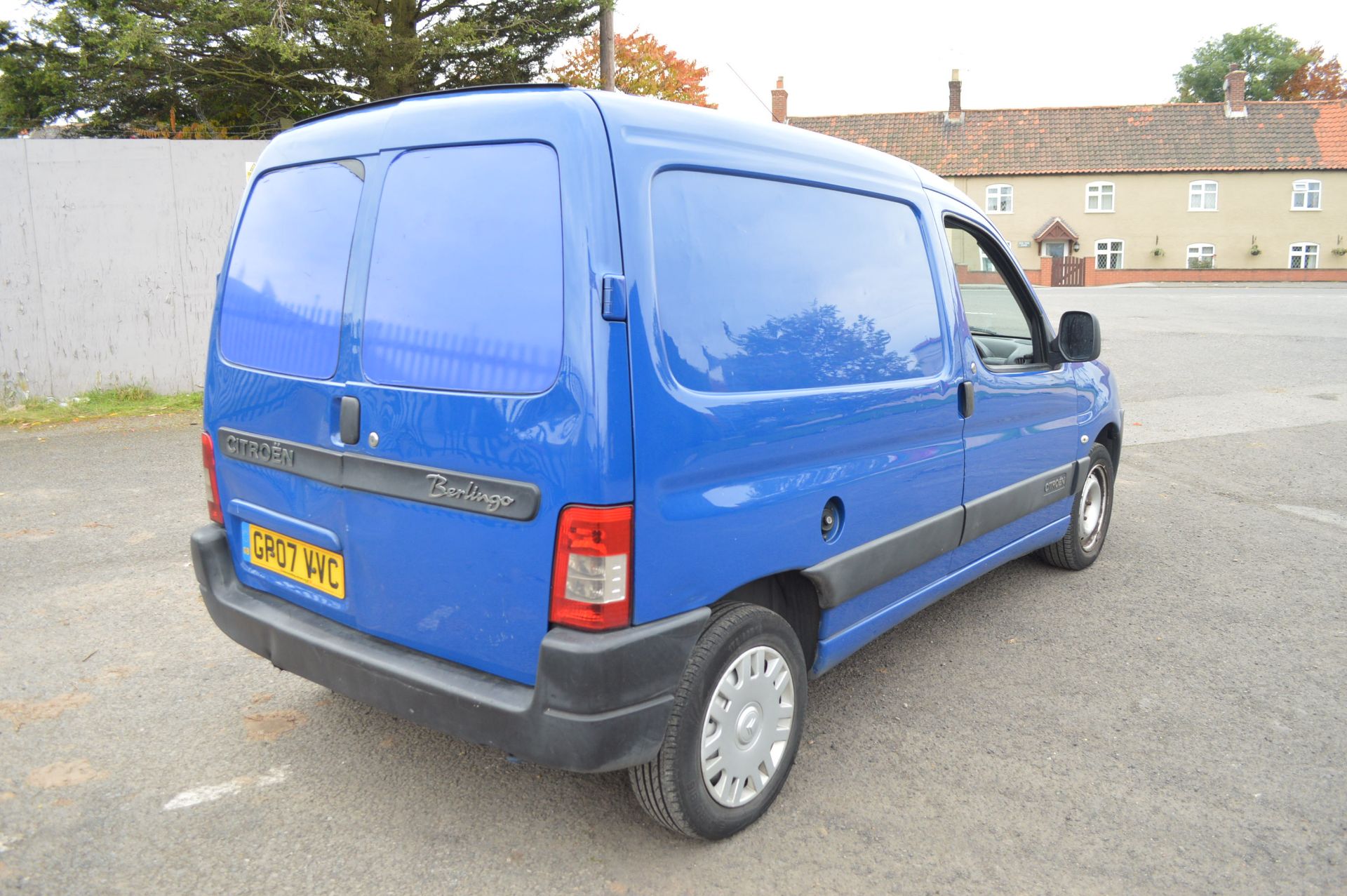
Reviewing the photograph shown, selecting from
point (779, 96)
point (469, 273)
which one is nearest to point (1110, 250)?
point (779, 96)

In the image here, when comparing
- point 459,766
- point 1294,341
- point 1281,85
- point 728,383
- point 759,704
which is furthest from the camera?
point 1281,85

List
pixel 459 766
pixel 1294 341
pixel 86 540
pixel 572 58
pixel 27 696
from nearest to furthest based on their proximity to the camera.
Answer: pixel 459 766 < pixel 27 696 < pixel 86 540 < pixel 1294 341 < pixel 572 58

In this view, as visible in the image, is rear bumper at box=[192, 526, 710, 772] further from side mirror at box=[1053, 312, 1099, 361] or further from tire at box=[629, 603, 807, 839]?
side mirror at box=[1053, 312, 1099, 361]

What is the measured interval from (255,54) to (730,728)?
574 inches

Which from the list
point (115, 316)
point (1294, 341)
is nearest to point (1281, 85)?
point (1294, 341)

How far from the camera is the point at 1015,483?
13.8ft

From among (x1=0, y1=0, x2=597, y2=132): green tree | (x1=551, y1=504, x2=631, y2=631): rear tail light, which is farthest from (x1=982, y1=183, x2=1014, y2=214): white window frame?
(x1=551, y1=504, x2=631, y2=631): rear tail light

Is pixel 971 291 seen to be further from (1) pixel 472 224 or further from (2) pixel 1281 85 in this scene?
(2) pixel 1281 85

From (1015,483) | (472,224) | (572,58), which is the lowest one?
(1015,483)

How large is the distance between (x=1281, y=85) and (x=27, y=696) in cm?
7997

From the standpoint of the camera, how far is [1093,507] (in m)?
5.32

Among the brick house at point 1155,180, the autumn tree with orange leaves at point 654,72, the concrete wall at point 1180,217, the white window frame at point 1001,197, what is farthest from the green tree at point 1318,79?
the autumn tree with orange leaves at point 654,72

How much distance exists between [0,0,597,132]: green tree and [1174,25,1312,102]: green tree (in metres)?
65.9

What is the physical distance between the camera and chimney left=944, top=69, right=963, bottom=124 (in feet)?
163
